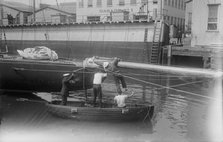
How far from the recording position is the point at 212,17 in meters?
31.7

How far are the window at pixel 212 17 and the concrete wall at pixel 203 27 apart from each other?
1.14 ft

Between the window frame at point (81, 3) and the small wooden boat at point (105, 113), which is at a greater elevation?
the window frame at point (81, 3)

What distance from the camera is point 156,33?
36.7 meters

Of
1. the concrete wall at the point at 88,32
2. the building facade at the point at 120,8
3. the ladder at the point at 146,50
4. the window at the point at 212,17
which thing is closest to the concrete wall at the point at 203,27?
the window at the point at 212,17

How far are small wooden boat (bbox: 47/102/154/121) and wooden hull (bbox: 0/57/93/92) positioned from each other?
401cm

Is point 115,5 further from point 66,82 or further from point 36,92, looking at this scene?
point 66,82

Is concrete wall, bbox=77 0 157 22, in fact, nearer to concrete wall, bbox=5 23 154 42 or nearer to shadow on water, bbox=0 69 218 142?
concrete wall, bbox=5 23 154 42

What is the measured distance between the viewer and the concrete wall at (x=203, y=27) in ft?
101

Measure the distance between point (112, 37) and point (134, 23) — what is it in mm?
3912

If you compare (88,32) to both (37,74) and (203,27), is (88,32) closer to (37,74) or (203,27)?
(203,27)

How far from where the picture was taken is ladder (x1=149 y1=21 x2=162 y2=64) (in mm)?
35375

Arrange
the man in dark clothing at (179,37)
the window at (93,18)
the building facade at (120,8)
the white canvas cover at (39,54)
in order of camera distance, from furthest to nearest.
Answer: the window at (93,18)
the building facade at (120,8)
the man in dark clothing at (179,37)
the white canvas cover at (39,54)

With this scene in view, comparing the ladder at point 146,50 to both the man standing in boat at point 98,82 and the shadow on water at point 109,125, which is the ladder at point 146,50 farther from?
the man standing in boat at point 98,82

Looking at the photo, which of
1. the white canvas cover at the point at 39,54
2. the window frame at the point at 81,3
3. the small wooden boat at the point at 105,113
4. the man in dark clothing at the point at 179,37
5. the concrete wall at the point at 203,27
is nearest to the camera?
the small wooden boat at the point at 105,113
